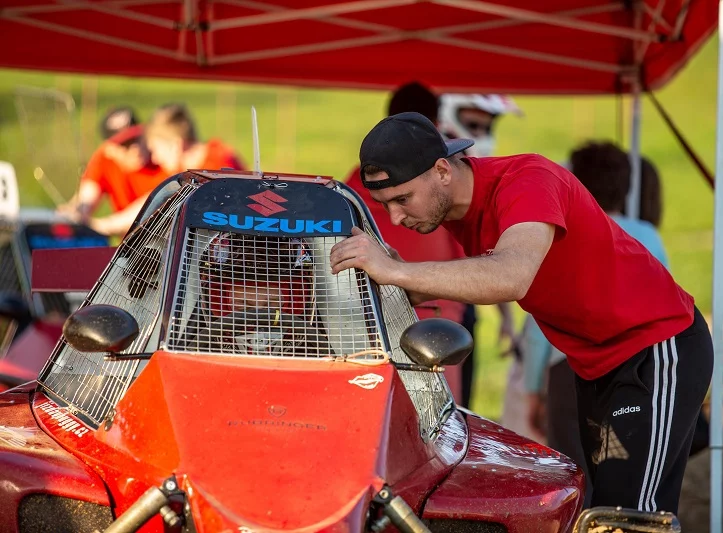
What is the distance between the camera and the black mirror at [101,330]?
11.1ft

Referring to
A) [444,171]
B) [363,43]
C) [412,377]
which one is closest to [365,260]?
[444,171]

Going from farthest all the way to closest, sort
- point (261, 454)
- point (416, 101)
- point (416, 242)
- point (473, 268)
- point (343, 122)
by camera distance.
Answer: point (343, 122) → point (416, 101) → point (416, 242) → point (473, 268) → point (261, 454)

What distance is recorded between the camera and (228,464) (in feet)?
9.96

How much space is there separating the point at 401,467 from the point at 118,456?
78 cm

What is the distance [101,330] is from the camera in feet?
11.1

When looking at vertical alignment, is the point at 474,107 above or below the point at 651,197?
below

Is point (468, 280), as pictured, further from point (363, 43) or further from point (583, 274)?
point (363, 43)

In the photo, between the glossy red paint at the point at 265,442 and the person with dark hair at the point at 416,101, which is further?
the person with dark hair at the point at 416,101

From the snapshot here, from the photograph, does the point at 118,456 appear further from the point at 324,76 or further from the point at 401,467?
the point at 324,76

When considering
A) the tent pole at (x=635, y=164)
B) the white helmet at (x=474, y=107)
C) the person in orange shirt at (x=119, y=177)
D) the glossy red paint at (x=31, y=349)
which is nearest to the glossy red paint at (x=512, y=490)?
the tent pole at (x=635, y=164)

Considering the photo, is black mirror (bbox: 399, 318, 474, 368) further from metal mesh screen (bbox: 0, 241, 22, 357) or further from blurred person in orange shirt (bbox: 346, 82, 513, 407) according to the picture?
metal mesh screen (bbox: 0, 241, 22, 357)

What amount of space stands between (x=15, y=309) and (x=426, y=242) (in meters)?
2.95

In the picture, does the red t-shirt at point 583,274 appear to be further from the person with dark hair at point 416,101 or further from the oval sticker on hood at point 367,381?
the person with dark hair at point 416,101

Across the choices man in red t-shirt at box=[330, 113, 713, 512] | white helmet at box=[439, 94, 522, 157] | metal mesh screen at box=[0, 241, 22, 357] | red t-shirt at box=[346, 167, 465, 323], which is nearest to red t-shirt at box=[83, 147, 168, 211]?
metal mesh screen at box=[0, 241, 22, 357]
